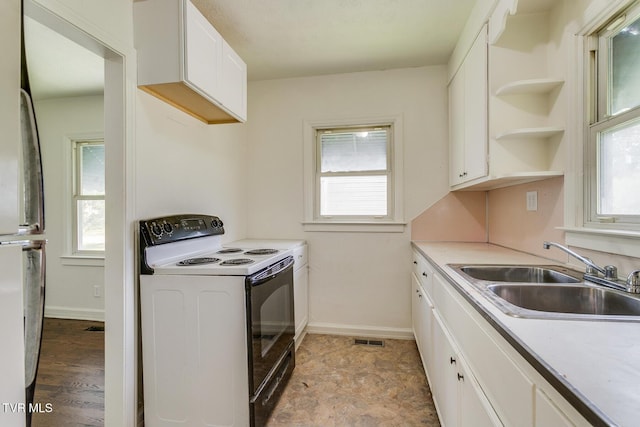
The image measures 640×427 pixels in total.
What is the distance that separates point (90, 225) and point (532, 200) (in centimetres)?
419

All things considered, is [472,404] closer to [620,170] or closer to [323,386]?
[620,170]

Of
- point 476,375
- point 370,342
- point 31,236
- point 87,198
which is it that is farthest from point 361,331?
point 87,198

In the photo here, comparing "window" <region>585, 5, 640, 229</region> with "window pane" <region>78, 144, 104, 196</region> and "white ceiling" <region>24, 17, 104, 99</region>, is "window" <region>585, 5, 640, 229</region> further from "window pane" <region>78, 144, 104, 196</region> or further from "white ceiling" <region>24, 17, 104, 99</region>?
"window pane" <region>78, 144, 104, 196</region>

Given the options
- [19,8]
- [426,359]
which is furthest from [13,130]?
[426,359]

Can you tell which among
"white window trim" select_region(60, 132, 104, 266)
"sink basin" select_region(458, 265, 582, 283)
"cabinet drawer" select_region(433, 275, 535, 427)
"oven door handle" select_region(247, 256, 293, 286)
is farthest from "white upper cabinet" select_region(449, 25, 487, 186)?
"white window trim" select_region(60, 132, 104, 266)

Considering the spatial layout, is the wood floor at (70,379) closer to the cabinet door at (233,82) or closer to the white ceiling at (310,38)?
the cabinet door at (233,82)

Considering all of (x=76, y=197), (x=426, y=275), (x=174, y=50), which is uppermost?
(x=174, y=50)

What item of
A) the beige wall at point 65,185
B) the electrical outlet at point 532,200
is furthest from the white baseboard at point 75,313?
the electrical outlet at point 532,200

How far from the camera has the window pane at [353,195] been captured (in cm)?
290

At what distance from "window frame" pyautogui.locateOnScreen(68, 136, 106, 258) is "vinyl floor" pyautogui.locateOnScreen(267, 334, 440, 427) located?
8.74 ft

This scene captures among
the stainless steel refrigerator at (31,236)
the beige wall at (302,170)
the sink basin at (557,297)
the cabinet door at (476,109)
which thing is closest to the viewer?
the stainless steel refrigerator at (31,236)

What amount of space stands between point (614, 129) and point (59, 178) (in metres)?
4.58

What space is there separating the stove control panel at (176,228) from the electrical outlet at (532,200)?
2186mm

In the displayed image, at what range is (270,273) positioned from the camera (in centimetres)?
176
